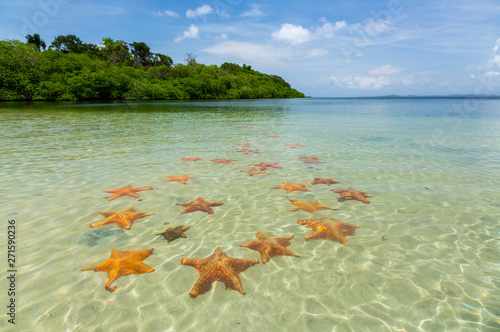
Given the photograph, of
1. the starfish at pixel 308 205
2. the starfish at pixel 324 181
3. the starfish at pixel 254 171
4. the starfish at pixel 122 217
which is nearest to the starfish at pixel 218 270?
the starfish at pixel 122 217

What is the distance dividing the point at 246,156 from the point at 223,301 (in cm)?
746

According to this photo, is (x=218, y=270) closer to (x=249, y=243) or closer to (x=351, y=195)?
(x=249, y=243)

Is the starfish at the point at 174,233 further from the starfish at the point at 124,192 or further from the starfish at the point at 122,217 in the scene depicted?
the starfish at the point at 124,192

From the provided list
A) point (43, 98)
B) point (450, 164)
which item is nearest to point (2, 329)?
point (450, 164)

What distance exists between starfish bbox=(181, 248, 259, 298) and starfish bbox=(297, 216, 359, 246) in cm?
132

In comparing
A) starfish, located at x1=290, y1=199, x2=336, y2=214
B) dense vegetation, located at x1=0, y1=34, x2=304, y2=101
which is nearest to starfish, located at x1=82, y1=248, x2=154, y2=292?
starfish, located at x1=290, y1=199, x2=336, y2=214

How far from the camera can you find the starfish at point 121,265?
3.29 metres

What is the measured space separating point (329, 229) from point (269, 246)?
1158mm

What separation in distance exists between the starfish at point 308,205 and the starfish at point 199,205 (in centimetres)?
164

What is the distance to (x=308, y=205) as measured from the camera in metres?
5.36

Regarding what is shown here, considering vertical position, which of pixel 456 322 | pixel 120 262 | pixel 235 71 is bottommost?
pixel 456 322

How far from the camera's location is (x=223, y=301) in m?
2.98

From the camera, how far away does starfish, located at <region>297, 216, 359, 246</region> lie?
4207 mm

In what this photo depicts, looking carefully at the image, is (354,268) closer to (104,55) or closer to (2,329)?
(2,329)
